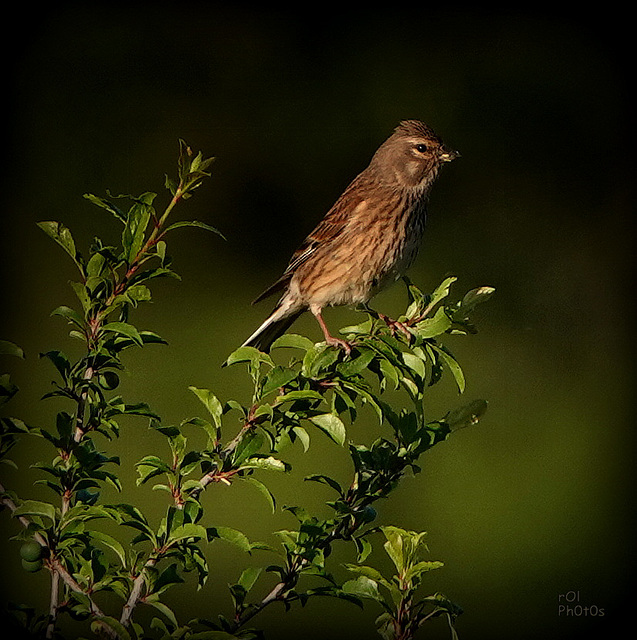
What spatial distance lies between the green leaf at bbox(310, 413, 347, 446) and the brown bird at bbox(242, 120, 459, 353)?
1.70m

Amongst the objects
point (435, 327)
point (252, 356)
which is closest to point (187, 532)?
point (252, 356)

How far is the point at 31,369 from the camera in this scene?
5.16m

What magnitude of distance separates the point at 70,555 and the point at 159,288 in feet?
13.6

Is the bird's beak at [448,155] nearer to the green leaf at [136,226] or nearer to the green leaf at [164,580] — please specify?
the green leaf at [136,226]

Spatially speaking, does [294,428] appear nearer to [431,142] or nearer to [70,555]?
[70,555]

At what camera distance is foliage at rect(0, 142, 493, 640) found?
1.78 meters

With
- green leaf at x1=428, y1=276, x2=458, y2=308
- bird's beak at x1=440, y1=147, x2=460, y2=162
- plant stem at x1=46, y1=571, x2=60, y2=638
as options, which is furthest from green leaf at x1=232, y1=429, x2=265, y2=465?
bird's beak at x1=440, y1=147, x2=460, y2=162

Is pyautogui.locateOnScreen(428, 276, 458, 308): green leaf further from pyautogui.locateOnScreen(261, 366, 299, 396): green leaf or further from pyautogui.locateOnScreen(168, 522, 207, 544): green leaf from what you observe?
pyautogui.locateOnScreen(168, 522, 207, 544): green leaf

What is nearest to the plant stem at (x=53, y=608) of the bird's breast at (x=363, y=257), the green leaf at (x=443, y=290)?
the green leaf at (x=443, y=290)

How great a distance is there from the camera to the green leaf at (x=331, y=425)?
1930mm

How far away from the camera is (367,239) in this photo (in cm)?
379

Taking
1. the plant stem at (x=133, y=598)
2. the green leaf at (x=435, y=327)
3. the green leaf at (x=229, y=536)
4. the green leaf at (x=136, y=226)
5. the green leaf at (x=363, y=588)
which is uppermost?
the green leaf at (x=136, y=226)

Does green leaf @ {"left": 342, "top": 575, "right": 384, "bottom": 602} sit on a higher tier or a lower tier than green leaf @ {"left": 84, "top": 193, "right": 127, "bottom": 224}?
lower

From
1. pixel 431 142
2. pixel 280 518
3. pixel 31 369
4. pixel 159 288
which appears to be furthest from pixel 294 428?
pixel 159 288
